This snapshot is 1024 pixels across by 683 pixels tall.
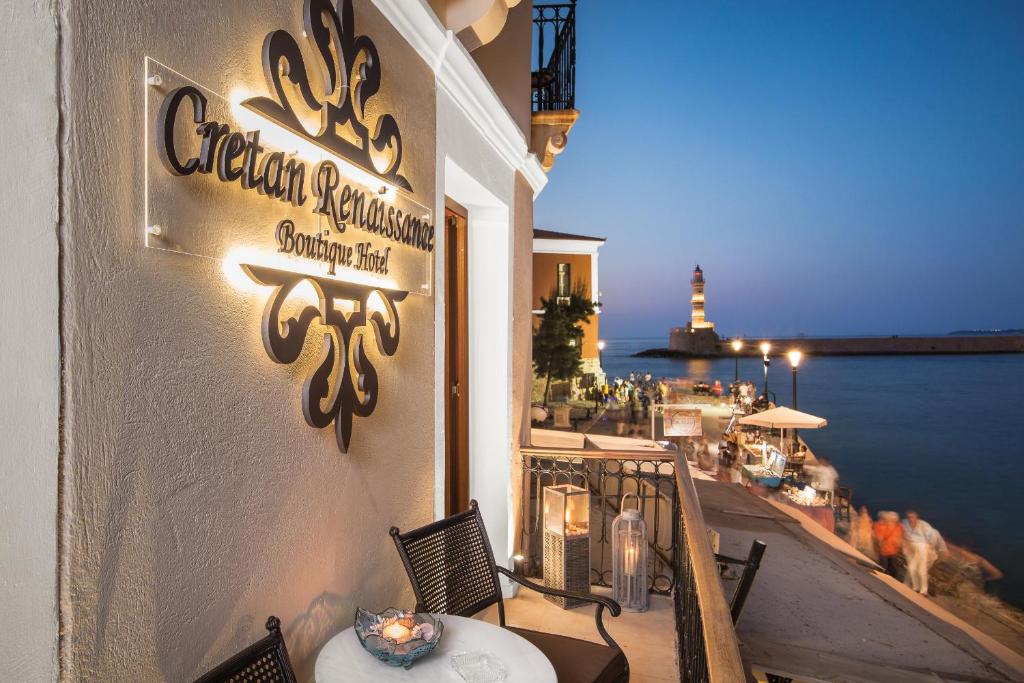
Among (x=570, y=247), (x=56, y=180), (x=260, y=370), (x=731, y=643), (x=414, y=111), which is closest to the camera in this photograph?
(x=56, y=180)

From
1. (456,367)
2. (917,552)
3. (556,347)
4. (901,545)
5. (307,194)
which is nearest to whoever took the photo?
(307,194)

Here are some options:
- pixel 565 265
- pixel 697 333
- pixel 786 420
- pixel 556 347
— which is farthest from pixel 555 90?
pixel 697 333

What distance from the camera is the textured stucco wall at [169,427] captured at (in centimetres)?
113

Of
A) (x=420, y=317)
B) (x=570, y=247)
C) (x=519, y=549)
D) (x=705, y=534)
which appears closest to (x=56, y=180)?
(x=420, y=317)

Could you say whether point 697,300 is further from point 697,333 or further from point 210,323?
point 210,323

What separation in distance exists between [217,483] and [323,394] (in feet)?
1.61

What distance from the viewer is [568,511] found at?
420cm

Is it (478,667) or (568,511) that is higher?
(478,667)

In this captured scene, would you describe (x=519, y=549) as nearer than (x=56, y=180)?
No

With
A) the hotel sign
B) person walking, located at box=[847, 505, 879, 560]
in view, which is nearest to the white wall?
the hotel sign

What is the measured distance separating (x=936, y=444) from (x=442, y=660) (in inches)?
1574

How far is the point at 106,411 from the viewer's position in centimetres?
118

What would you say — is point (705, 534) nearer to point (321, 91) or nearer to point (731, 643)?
point (731, 643)

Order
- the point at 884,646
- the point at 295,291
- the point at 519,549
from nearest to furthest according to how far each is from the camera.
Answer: the point at 295,291
the point at 519,549
the point at 884,646
